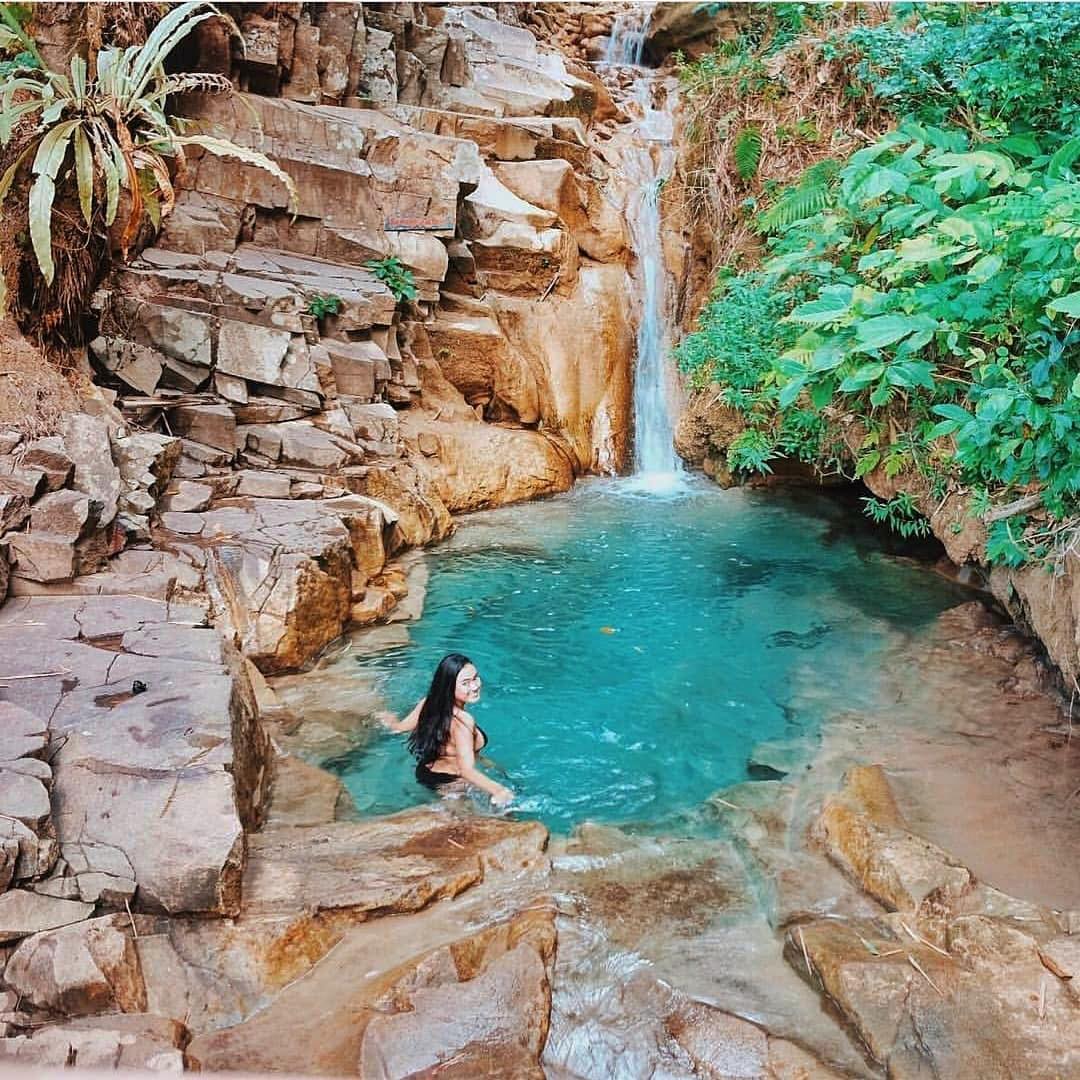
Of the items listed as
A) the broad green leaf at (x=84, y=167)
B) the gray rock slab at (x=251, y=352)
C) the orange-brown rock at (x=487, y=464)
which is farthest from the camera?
the orange-brown rock at (x=487, y=464)

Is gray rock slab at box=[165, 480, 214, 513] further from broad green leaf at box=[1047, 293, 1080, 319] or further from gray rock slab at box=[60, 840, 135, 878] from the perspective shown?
broad green leaf at box=[1047, 293, 1080, 319]

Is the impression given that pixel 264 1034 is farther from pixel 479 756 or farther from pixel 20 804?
pixel 479 756

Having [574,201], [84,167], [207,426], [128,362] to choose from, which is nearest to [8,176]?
[84,167]

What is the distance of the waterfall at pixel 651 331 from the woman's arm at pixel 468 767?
686 centimetres

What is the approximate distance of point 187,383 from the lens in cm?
835

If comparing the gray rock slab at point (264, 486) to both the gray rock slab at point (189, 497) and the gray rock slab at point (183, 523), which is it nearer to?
the gray rock slab at point (189, 497)

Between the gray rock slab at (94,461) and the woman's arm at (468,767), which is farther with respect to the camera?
the gray rock slab at (94,461)

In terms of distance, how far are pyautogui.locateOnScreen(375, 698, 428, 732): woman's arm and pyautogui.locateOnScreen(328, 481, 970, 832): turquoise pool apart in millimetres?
90

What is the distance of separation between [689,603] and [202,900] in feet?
17.2

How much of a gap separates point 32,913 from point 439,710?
2259 millimetres

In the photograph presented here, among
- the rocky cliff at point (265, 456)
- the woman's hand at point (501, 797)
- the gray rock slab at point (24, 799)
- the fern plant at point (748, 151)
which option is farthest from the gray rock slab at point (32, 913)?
the fern plant at point (748, 151)

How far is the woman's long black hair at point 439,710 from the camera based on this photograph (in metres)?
4.91

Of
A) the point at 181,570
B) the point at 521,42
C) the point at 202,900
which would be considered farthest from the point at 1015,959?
the point at 521,42

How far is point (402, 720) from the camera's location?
5.68m
